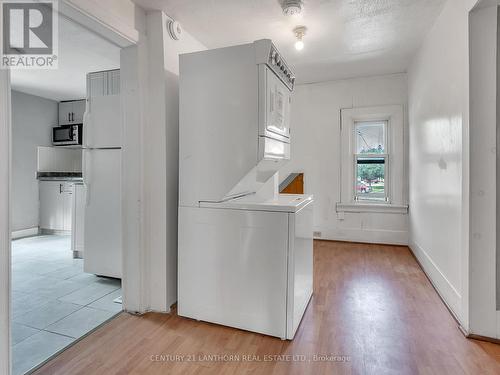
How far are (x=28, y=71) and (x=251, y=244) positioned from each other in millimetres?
4002

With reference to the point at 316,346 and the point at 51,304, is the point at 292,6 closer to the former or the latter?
the point at 316,346

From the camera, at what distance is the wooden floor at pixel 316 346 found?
1.61m

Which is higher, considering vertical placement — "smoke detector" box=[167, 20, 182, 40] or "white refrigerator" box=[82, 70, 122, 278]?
"smoke detector" box=[167, 20, 182, 40]

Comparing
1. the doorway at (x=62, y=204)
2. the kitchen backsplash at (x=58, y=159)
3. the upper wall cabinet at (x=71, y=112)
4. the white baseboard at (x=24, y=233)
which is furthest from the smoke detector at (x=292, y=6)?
the white baseboard at (x=24, y=233)

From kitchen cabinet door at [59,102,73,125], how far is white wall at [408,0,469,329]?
574 cm

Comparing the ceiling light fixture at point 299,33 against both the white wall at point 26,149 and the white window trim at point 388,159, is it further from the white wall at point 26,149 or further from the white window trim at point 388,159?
the white wall at point 26,149

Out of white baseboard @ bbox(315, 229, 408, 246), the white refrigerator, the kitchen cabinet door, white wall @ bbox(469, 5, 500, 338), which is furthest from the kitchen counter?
white wall @ bbox(469, 5, 500, 338)

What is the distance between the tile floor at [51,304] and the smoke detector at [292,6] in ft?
8.93

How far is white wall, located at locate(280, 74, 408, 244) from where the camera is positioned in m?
4.16

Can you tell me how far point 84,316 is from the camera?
7.22 feet

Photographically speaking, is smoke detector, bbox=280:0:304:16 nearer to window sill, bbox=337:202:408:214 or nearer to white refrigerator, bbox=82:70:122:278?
white refrigerator, bbox=82:70:122:278

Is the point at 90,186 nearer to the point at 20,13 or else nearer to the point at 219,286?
the point at 20,13

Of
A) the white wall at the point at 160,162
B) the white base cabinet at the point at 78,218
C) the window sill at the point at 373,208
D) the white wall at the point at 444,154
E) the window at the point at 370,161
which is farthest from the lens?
the window at the point at 370,161

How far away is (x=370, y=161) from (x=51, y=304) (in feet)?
14.1
